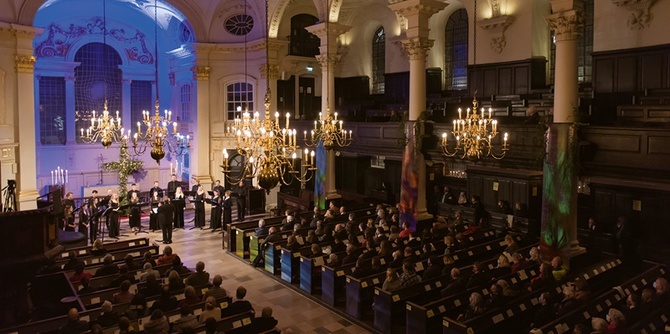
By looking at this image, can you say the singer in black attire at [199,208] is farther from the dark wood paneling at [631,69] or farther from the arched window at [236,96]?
the dark wood paneling at [631,69]

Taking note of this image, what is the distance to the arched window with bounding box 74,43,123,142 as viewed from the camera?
28172 mm

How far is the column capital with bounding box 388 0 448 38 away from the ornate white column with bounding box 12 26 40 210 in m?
14.3

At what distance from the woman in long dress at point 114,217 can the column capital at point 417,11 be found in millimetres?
12310

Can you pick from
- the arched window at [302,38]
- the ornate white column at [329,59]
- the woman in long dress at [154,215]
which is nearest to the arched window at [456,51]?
the ornate white column at [329,59]

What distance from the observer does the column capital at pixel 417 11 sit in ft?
56.2

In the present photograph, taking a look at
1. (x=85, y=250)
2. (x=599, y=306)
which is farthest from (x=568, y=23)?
(x=85, y=250)

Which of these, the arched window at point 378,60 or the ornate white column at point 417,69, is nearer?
the ornate white column at point 417,69

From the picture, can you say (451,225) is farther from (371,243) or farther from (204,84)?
(204,84)

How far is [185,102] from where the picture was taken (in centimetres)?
2869

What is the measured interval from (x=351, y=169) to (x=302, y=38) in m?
7.44

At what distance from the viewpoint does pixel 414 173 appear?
17625 millimetres

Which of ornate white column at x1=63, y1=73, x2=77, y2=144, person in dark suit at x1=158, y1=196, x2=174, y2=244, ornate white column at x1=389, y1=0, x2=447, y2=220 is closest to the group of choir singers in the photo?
person in dark suit at x1=158, y1=196, x2=174, y2=244

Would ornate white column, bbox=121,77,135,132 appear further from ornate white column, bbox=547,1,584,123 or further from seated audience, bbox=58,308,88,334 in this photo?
ornate white column, bbox=547,1,584,123

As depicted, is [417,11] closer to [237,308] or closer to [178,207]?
[237,308]
